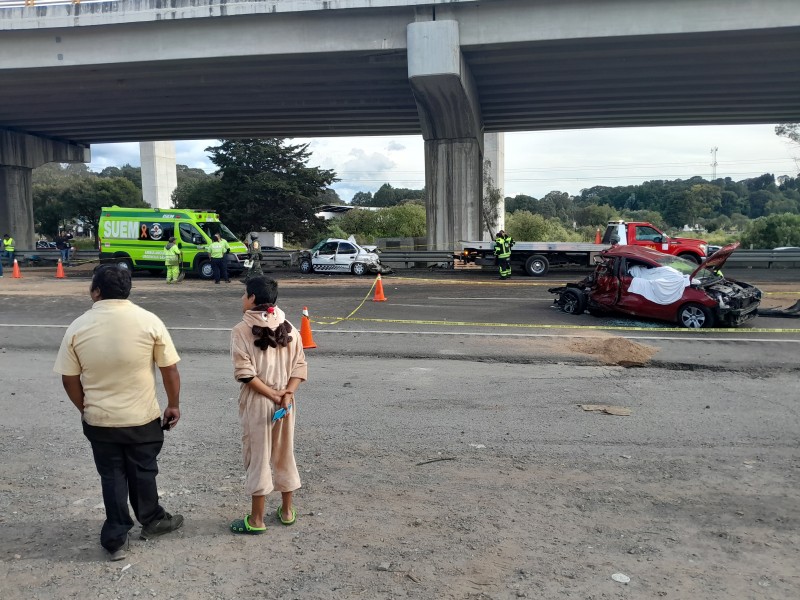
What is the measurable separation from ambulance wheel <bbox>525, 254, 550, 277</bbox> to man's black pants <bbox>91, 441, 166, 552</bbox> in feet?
65.2

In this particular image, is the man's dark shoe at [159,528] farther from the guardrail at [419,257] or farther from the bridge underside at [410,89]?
the guardrail at [419,257]

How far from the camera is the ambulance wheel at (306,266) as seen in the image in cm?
2478

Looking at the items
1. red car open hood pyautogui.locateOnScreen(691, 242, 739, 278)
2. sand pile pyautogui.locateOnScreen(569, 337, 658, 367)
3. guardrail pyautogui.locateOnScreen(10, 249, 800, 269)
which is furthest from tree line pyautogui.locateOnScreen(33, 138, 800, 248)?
sand pile pyautogui.locateOnScreen(569, 337, 658, 367)

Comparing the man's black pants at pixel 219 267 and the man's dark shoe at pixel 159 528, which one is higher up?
the man's black pants at pixel 219 267

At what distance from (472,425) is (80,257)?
32.1m

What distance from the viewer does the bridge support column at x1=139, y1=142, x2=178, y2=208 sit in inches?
2404

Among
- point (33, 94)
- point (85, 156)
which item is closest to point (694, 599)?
point (33, 94)

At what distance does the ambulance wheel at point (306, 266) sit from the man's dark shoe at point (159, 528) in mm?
20632

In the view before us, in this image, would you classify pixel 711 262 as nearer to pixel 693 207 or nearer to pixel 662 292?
pixel 662 292

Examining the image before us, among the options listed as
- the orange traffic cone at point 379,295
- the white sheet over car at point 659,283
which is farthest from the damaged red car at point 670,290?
the orange traffic cone at point 379,295

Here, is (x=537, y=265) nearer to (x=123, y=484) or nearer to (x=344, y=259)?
(x=344, y=259)

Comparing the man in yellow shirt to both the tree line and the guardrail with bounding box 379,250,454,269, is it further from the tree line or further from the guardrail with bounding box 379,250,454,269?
the tree line

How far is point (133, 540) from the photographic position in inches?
165

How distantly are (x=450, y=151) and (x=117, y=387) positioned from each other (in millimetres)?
26137
